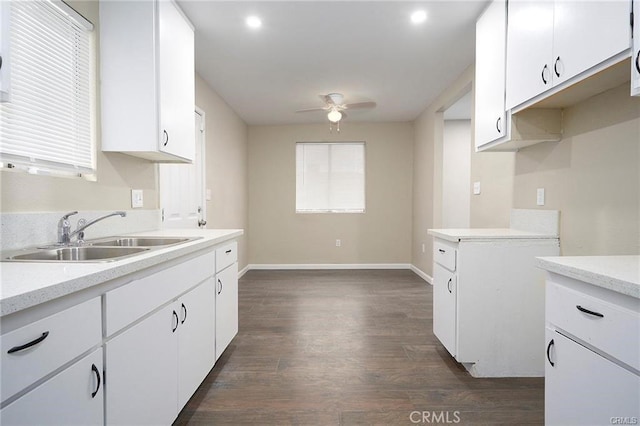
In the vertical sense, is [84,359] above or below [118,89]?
below

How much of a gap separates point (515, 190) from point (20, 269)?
2878 millimetres

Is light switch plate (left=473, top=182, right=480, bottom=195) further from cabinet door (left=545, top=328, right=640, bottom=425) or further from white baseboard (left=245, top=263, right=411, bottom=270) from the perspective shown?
white baseboard (left=245, top=263, right=411, bottom=270)

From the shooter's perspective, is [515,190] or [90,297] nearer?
[90,297]

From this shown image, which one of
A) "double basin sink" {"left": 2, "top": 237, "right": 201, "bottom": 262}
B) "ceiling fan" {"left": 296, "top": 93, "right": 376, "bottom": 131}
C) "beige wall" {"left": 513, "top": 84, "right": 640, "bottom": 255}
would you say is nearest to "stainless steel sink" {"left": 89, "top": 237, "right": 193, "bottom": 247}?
"double basin sink" {"left": 2, "top": 237, "right": 201, "bottom": 262}

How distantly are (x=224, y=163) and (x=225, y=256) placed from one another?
2.35 meters

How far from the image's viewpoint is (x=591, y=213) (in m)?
1.72

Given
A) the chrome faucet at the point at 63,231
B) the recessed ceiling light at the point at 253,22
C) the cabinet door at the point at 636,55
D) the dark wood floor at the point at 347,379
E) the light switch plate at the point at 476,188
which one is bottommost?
the dark wood floor at the point at 347,379

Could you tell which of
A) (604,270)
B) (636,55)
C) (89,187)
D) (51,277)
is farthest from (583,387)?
(89,187)

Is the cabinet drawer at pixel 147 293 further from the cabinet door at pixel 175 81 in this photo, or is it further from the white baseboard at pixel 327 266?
the white baseboard at pixel 327 266

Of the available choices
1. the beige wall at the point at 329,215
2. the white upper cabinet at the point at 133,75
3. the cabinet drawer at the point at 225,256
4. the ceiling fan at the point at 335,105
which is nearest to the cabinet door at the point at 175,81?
the white upper cabinet at the point at 133,75

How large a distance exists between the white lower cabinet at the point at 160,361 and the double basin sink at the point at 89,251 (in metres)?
0.29

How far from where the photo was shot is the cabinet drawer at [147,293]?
3.34 feet

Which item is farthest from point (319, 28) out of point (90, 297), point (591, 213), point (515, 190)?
point (90, 297)

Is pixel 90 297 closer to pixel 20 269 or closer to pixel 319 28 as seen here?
pixel 20 269
